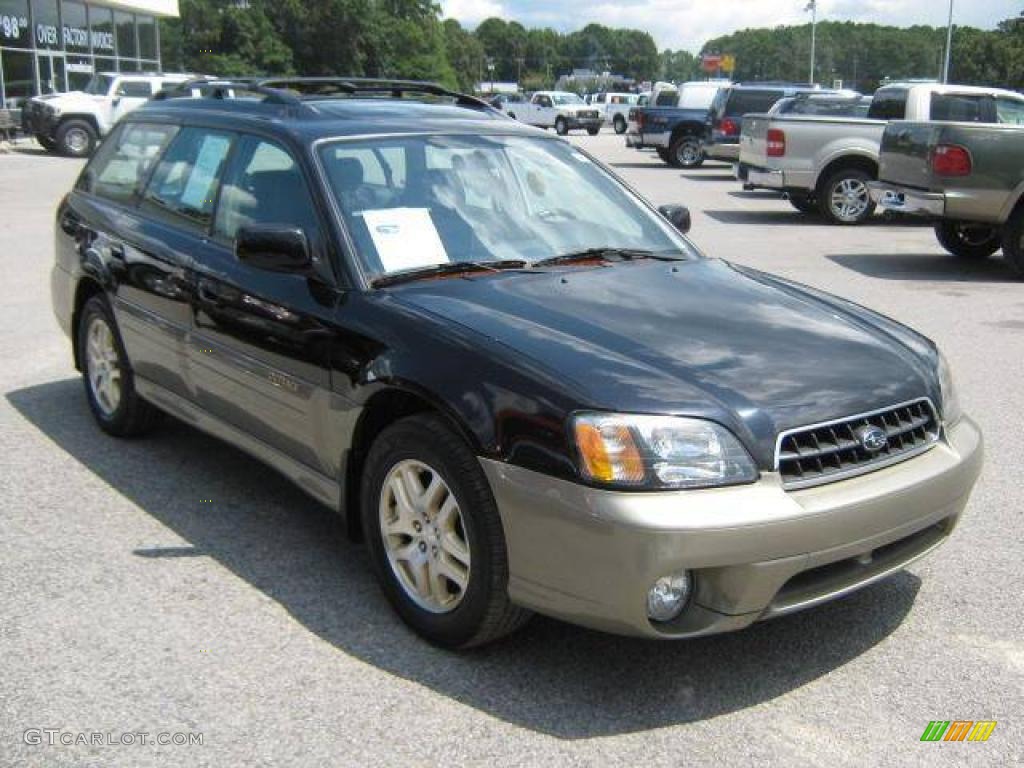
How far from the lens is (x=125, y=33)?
41531mm

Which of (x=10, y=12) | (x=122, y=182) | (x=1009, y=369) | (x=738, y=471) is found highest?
(x=10, y=12)

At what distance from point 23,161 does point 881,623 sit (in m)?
24.7

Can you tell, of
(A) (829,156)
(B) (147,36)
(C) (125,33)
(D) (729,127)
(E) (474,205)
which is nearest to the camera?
(E) (474,205)

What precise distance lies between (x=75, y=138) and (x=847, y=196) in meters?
18.5

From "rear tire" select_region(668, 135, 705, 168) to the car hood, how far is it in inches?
934

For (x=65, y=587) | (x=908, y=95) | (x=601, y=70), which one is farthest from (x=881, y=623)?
(x=601, y=70)

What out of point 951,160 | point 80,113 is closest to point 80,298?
point 951,160

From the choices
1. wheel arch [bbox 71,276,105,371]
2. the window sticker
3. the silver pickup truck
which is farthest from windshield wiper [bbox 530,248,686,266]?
the silver pickup truck

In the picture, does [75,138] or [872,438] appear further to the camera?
[75,138]

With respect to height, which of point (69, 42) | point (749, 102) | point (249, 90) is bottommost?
point (749, 102)

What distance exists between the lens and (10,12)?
3328cm

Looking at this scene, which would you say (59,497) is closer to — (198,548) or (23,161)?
(198,548)

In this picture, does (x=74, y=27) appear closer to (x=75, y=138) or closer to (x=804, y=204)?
(x=75, y=138)

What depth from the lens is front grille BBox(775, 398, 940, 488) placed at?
3176 mm
